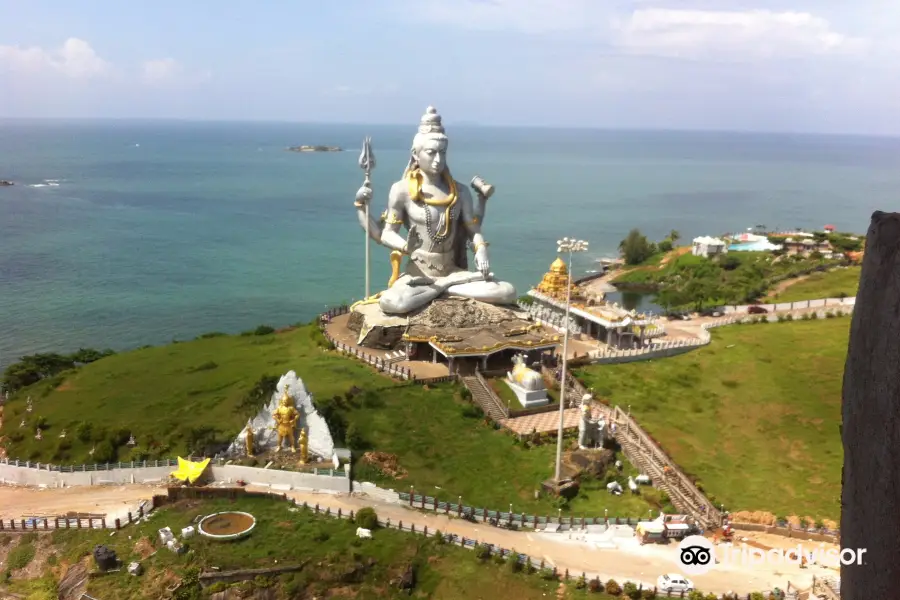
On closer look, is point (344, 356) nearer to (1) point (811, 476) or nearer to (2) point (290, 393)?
(2) point (290, 393)

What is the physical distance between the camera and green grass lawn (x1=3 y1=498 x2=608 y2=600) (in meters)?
14.8

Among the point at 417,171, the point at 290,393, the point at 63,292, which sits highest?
the point at 417,171

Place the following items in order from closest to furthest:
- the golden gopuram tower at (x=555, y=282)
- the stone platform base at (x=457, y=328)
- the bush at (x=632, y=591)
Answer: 1. the bush at (x=632, y=591)
2. the stone platform base at (x=457, y=328)
3. the golden gopuram tower at (x=555, y=282)

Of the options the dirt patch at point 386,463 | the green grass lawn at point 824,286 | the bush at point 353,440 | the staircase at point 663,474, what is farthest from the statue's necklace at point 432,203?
the green grass lawn at point 824,286

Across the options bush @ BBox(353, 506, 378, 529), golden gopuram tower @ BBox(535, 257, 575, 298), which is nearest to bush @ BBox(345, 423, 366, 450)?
bush @ BBox(353, 506, 378, 529)

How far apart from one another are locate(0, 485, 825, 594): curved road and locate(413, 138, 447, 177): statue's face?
15782mm

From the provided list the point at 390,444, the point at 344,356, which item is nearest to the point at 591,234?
the point at 344,356

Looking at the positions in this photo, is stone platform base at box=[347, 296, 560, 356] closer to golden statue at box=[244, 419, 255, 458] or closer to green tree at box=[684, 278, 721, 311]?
golden statue at box=[244, 419, 255, 458]

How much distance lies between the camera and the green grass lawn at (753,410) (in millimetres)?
20172

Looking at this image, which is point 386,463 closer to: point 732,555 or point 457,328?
point 732,555

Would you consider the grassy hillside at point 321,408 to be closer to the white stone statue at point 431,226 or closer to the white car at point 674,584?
the white car at point 674,584

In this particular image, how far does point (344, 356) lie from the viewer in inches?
1145

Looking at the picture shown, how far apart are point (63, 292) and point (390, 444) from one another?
137 ft

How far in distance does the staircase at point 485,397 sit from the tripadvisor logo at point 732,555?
868cm
